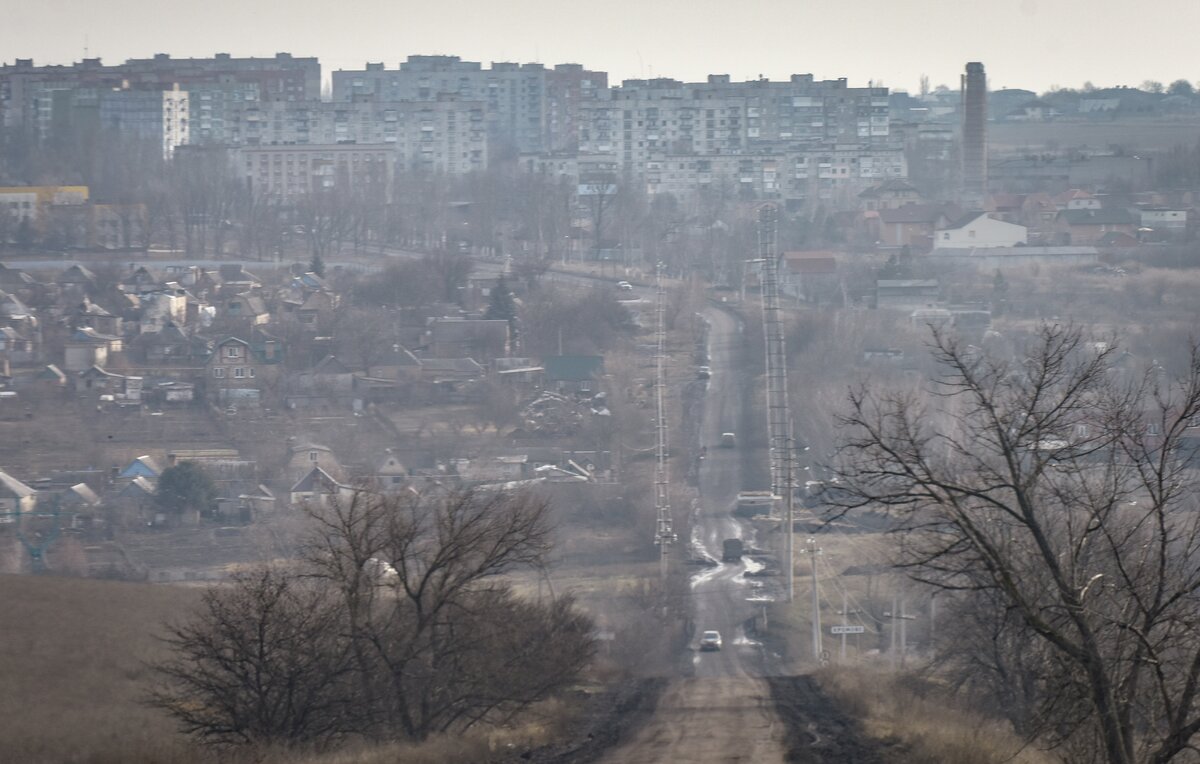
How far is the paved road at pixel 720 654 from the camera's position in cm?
865

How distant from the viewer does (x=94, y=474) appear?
29.0 meters

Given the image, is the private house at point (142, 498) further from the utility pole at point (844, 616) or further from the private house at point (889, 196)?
the private house at point (889, 196)

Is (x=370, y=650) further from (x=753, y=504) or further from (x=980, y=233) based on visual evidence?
(x=980, y=233)

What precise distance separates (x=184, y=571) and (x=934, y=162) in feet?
168

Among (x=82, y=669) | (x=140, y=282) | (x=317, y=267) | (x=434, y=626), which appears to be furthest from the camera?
(x=317, y=267)

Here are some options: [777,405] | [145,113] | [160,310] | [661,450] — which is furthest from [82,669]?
[145,113]

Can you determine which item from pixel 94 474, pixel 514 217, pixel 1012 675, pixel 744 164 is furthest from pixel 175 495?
pixel 744 164

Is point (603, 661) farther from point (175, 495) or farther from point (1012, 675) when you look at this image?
point (175, 495)

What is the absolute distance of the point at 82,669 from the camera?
1266 cm

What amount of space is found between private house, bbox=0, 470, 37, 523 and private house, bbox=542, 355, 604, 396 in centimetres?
1147

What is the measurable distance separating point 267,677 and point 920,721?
11.7ft

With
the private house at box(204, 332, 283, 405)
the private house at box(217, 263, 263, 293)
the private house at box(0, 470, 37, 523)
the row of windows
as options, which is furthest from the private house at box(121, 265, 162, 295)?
the private house at box(0, 470, 37, 523)

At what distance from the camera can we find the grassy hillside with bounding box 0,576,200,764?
8.94m

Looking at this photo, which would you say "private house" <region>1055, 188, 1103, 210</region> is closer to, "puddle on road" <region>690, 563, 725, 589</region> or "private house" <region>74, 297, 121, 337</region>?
"private house" <region>74, 297, 121, 337</region>
